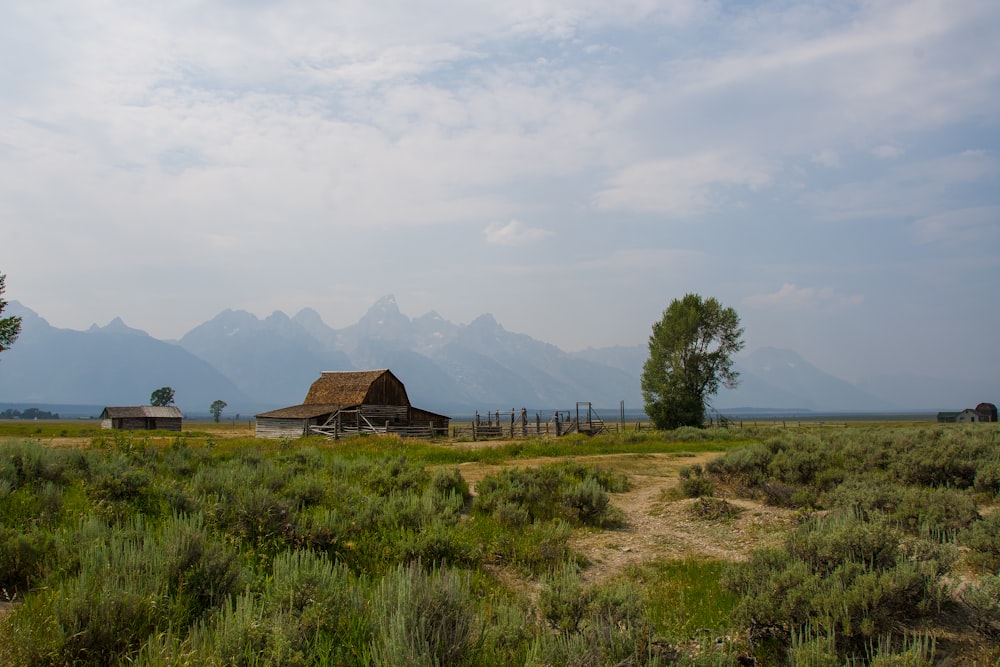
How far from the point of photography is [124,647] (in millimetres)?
4488

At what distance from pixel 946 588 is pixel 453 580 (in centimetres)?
480

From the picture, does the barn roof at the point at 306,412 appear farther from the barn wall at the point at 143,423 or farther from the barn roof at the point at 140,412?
the barn roof at the point at 140,412

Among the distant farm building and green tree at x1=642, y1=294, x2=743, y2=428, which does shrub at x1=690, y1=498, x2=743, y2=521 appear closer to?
green tree at x1=642, y1=294, x2=743, y2=428

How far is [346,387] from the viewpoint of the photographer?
1887 inches

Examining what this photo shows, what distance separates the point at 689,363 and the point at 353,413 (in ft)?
92.6

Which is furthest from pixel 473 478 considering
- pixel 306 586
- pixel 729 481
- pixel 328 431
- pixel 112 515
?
pixel 328 431

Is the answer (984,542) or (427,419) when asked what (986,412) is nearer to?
(427,419)

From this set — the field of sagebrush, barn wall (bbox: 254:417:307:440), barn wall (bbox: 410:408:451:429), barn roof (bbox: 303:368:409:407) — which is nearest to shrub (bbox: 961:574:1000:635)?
the field of sagebrush

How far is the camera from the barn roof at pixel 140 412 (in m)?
66.3

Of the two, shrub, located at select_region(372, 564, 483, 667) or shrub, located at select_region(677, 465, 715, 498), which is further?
shrub, located at select_region(677, 465, 715, 498)

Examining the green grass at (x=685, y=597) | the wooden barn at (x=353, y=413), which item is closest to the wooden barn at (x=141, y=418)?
the wooden barn at (x=353, y=413)

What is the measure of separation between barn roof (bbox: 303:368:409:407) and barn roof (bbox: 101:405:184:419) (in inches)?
1123

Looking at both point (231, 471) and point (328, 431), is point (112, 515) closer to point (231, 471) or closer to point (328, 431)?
point (231, 471)

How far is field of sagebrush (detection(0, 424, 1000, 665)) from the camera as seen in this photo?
4414mm
